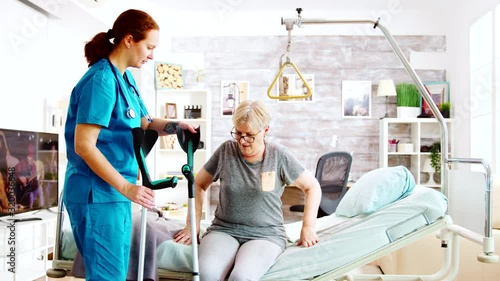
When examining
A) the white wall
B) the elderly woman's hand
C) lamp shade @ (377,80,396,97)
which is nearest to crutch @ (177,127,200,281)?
the elderly woman's hand

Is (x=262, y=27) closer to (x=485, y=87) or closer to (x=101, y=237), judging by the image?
(x=485, y=87)

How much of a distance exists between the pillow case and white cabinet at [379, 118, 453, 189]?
314 cm

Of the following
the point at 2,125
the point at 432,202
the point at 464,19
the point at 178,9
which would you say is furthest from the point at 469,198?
the point at 178,9

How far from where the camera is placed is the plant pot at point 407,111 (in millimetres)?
5770

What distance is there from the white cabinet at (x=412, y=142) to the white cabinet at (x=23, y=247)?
3.60 metres

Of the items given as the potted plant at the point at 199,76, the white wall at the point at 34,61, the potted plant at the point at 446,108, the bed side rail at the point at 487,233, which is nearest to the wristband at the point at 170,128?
the bed side rail at the point at 487,233

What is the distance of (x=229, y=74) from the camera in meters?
6.12

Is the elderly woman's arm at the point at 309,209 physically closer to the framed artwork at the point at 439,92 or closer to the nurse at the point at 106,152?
the nurse at the point at 106,152

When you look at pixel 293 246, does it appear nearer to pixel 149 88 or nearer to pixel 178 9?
pixel 149 88

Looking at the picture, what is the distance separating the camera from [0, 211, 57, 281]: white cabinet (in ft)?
10.2

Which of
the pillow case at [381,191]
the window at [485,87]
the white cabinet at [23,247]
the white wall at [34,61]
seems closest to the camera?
the pillow case at [381,191]

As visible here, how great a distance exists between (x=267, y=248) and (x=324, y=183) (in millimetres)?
2614

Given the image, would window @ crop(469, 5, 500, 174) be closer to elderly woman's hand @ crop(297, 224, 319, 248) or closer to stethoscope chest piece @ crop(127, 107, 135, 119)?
elderly woman's hand @ crop(297, 224, 319, 248)

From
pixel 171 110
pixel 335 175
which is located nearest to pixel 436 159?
pixel 335 175
